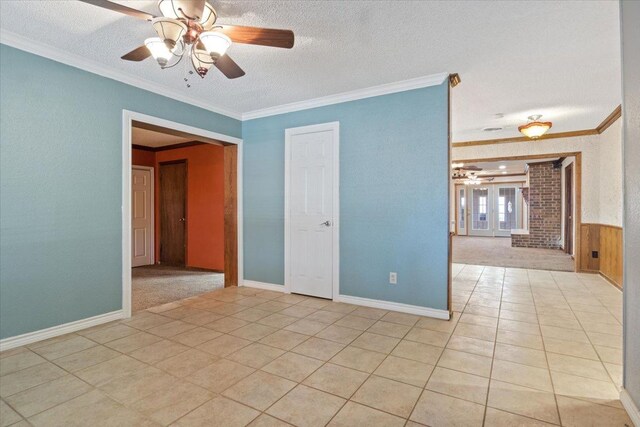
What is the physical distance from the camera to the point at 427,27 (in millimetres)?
2379

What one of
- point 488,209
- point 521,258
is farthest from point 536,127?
point 488,209

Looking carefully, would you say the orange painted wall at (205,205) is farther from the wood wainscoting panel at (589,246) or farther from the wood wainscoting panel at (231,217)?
the wood wainscoting panel at (589,246)

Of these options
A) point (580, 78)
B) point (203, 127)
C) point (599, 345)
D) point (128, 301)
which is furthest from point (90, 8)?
point (599, 345)

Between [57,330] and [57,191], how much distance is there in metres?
1.20

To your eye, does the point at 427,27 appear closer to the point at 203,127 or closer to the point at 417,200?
the point at 417,200

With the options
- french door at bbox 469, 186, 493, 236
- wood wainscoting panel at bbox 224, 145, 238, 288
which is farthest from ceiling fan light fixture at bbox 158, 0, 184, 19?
french door at bbox 469, 186, 493, 236

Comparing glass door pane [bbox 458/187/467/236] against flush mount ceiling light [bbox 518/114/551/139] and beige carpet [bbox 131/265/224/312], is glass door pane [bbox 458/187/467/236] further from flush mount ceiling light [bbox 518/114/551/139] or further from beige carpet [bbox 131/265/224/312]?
beige carpet [bbox 131/265/224/312]

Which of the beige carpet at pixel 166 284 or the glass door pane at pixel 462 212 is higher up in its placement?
the glass door pane at pixel 462 212

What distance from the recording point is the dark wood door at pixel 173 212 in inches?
253

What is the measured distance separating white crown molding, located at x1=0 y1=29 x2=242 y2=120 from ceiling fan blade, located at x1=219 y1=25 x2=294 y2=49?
1.82 metres

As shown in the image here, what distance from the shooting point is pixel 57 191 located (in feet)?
9.07

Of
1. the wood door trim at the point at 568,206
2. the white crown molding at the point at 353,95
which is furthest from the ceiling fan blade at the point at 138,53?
the wood door trim at the point at 568,206

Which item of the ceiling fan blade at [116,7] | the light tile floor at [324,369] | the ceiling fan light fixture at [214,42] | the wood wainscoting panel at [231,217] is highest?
the ceiling fan blade at [116,7]

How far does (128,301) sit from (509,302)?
4.28m
